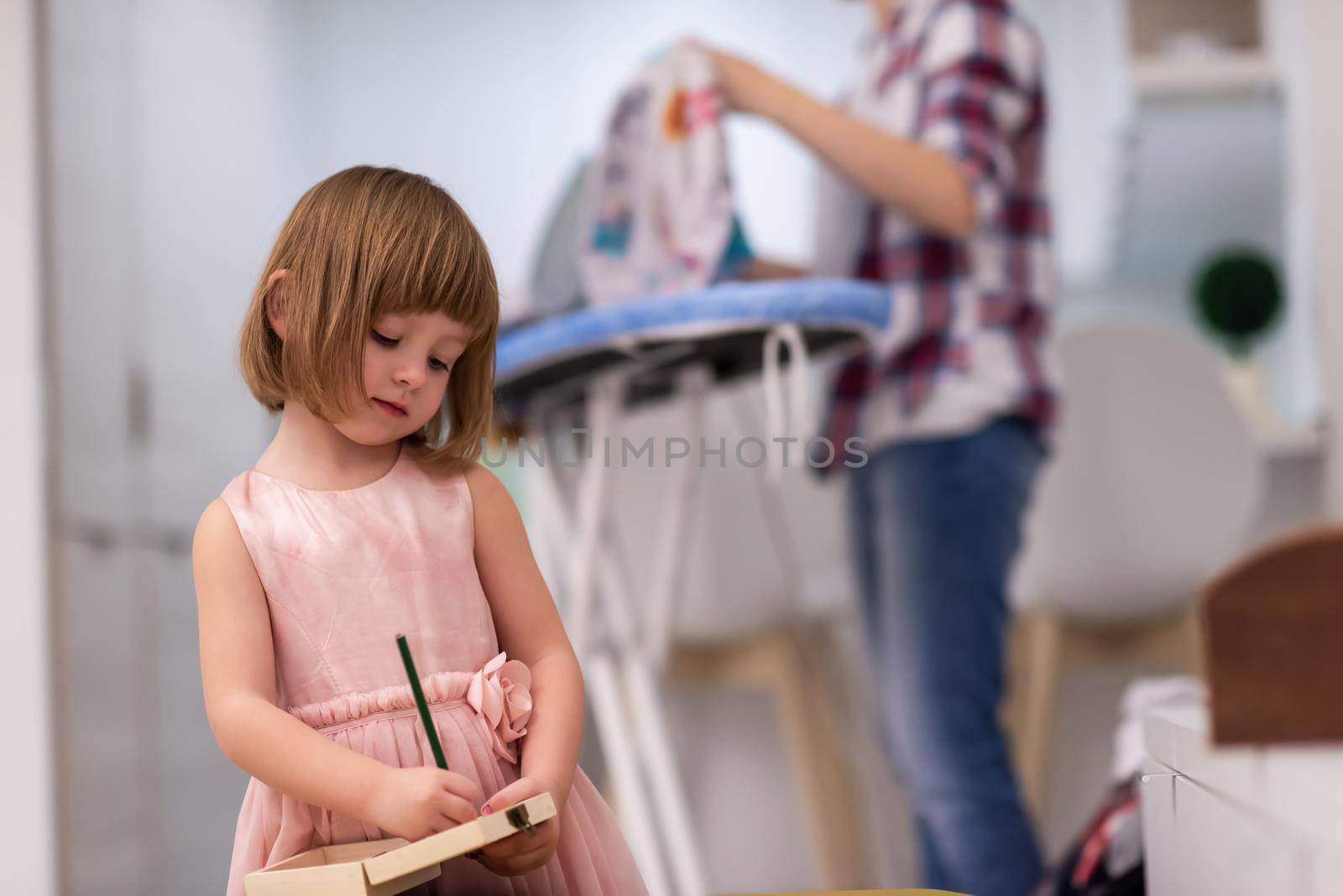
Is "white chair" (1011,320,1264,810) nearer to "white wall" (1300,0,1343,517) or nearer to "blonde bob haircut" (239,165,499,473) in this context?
"white wall" (1300,0,1343,517)

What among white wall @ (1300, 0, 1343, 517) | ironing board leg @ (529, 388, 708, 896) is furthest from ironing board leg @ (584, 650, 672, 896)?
white wall @ (1300, 0, 1343, 517)

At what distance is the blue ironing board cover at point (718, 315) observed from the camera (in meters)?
0.86

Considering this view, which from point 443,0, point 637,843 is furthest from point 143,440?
point 443,0

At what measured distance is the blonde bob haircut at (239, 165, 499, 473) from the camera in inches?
17.4

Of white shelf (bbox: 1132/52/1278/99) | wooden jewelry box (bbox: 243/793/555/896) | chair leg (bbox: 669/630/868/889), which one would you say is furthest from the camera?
white shelf (bbox: 1132/52/1278/99)

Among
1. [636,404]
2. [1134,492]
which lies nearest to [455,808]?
[636,404]

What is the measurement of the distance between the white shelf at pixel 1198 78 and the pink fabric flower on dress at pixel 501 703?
190 centimetres

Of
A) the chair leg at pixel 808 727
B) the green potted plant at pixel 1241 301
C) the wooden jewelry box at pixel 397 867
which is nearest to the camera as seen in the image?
the wooden jewelry box at pixel 397 867

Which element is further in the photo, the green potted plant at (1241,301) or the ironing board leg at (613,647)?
the green potted plant at (1241,301)

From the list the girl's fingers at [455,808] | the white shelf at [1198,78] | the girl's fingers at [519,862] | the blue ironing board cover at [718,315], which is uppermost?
the white shelf at [1198,78]

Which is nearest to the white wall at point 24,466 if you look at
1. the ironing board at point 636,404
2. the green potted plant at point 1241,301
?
the ironing board at point 636,404

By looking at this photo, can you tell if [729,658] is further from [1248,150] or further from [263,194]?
[1248,150]

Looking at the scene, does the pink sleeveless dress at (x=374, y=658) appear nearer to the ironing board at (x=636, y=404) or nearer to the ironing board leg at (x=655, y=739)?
the ironing board at (x=636, y=404)

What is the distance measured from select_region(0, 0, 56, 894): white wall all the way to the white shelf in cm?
172
